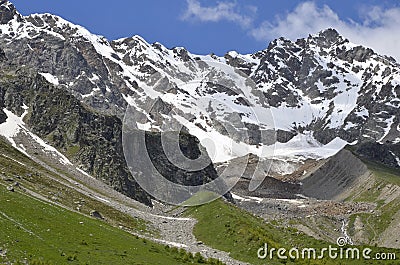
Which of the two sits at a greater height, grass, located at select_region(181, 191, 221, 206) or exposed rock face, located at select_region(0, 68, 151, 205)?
exposed rock face, located at select_region(0, 68, 151, 205)

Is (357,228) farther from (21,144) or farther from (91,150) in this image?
(21,144)

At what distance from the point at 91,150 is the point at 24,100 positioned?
137ft

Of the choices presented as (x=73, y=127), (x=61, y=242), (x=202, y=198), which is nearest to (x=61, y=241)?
(x=61, y=242)

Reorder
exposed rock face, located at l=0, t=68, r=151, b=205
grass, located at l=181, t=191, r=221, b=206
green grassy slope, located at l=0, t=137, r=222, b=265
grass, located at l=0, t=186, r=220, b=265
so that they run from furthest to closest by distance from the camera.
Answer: exposed rock face, located at l=0, t=68, r=151, b=205 < grass, located at l=181, t=191, r=221, b=206 < grass, located at l=0, t=186, r=220, b=265 < green grassy slope, located at l=0, t=137, r=222, b=265

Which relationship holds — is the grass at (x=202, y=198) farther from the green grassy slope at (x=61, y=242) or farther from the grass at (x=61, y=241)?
the grass at (x=61, y=241)

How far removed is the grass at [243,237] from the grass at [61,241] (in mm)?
6864

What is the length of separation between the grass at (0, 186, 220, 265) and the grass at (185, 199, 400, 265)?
686 centimetres

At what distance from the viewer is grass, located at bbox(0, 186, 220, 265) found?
35.2m

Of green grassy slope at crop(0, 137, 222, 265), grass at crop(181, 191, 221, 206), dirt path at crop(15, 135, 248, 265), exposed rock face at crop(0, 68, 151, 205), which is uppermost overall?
exposed rock face at crop(0, 68, 151, 205)

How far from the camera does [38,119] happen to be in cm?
16975

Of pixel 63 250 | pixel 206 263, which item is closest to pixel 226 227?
pixel 206 263

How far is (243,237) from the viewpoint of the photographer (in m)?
55.6

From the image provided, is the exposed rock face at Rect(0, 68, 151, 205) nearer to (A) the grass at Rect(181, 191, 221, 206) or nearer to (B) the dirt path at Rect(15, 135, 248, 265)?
(B) the dirt path at Rect(15, 135, 248, 265)

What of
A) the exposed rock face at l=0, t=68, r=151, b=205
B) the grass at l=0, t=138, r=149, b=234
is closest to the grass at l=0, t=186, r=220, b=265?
the grass at l=0, t=138, r=149, b=234
